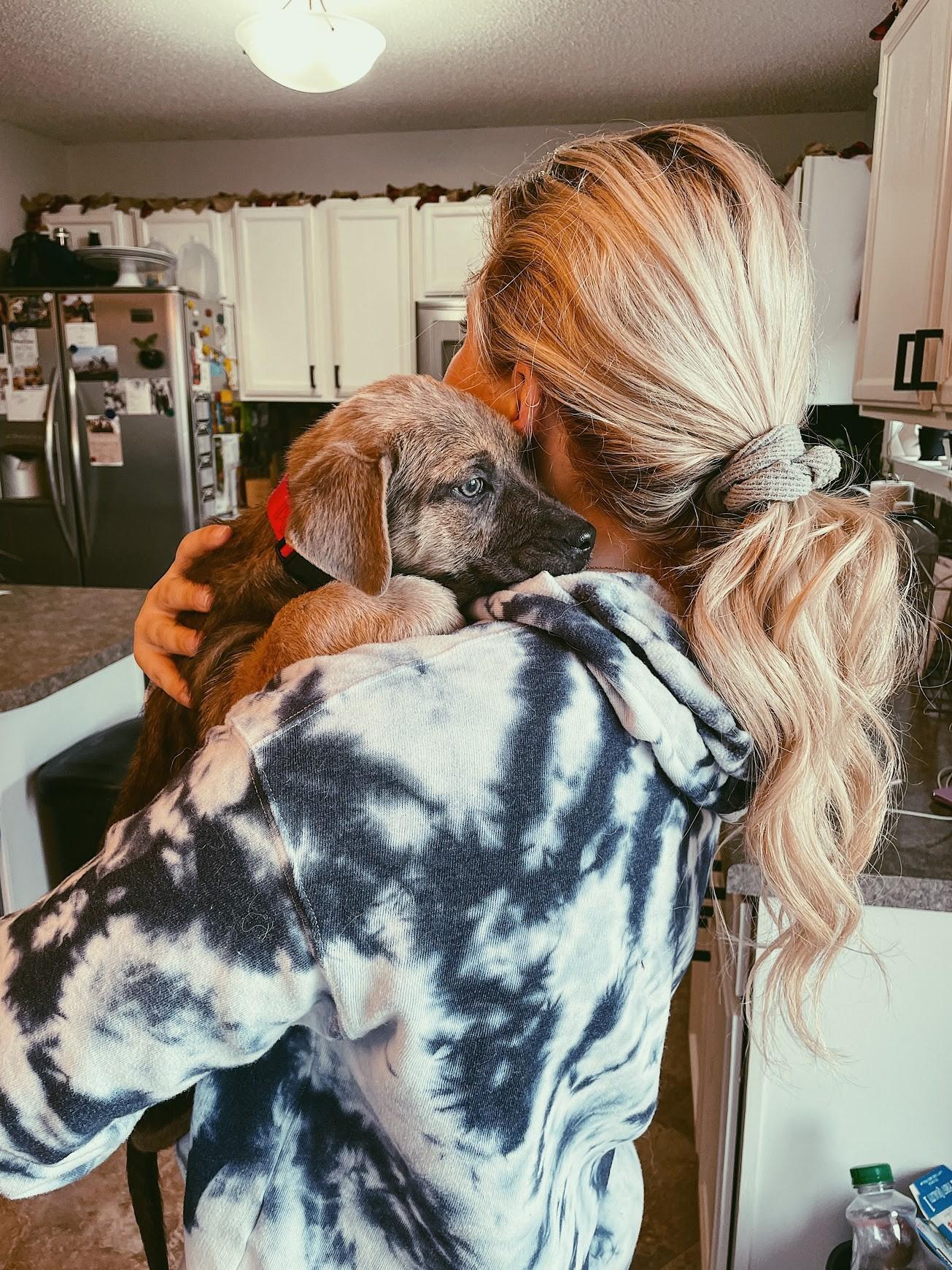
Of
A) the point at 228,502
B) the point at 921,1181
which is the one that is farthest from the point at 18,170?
the point at 921,1181

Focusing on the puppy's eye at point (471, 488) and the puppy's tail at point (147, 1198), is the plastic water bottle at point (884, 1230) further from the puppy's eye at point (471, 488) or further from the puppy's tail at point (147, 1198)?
the puppy's eye at point (471, 488)

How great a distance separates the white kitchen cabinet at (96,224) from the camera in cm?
554

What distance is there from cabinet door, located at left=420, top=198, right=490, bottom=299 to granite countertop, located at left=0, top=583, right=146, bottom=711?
317 cm

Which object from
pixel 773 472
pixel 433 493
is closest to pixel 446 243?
pixel 433 493

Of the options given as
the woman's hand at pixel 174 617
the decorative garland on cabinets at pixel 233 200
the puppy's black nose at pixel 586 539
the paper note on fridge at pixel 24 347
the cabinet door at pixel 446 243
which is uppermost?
the decorative garland on cabinets at pixel 233 200

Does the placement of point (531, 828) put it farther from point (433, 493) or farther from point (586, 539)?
point (433, 493)

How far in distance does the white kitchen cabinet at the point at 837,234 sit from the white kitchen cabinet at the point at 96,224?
391 centimetres

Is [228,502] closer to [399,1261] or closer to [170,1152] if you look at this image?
[170,1152]

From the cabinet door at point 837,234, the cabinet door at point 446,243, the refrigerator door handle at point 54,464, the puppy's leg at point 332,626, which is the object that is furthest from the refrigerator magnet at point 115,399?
the puppy's leg at point 332,626

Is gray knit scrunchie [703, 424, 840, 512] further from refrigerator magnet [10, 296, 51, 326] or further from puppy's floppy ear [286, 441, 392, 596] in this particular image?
refrigerator magnet [10, 296, 51, 326]

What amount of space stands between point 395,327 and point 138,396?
1560 millimetres

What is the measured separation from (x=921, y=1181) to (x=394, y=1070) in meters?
1.12

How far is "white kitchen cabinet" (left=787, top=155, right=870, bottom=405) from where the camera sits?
13.9 feet

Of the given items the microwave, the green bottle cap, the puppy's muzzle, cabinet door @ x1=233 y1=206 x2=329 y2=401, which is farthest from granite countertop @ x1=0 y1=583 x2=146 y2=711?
cabinet door @ x1=233 y1=206 x2=329 y2=401
